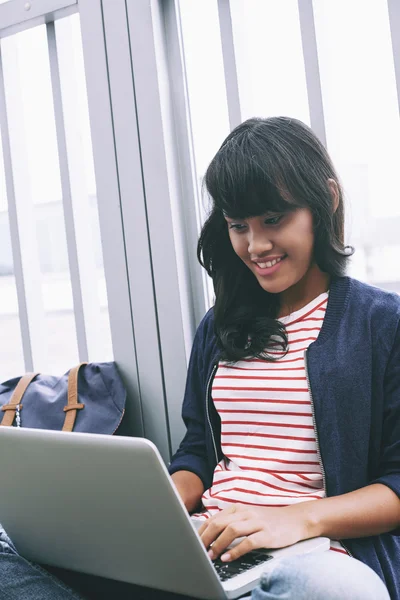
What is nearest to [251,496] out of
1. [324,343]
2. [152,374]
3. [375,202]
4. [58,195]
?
[324,343]

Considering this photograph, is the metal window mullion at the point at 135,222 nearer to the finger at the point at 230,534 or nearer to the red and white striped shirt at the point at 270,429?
the red and white striped shirt at the point at 270,429

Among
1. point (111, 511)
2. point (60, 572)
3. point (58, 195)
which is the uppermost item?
point (58, 195)

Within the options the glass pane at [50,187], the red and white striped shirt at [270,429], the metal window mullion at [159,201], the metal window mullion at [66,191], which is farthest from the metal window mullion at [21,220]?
the red and white striped shirt at [270,429]

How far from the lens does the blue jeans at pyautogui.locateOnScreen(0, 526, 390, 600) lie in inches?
27.2

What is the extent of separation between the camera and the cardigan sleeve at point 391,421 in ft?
3.28

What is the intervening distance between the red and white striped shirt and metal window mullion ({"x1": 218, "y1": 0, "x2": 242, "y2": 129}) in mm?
529

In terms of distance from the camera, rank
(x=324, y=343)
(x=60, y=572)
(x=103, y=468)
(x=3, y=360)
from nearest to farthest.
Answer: (x=103, y=468)
(x=60, y=572)
(x=324, y=343)
(x=3, y=360)

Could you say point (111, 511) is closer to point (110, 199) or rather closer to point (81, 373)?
point (81, 373)

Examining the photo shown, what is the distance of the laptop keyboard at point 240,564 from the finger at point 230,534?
1 cm

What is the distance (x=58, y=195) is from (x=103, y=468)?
107 centimetres

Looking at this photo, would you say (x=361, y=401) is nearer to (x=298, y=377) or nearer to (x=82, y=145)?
(x=298, y=377)

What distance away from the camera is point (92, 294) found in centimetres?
168

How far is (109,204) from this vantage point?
1.52 meters

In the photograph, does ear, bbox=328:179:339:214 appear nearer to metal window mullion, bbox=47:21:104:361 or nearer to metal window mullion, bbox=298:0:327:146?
metal window mullion, bbox=298:0:327:146
